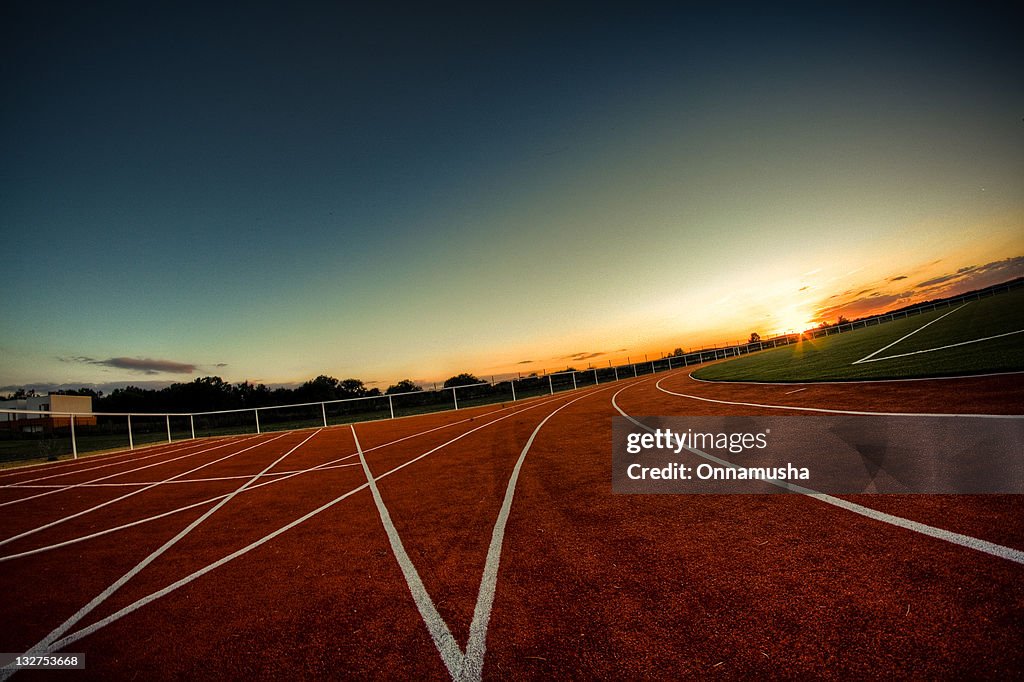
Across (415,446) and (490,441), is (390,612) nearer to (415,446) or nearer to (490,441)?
(490,441)

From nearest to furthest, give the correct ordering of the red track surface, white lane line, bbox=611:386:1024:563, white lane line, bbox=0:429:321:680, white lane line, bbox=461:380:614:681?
the red track surface
white lane line, bbox=461:380:614:681
white lane line, bbox=611:386:1024:563
white lane line, bbox=0:429:321:680

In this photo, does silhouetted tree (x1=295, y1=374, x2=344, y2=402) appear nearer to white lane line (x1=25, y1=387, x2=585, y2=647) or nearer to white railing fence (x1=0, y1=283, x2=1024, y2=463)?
white railing fence (x1=0, y1=283, x2=1024, y2=463)

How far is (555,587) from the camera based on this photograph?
270cm

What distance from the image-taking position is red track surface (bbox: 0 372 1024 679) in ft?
6.46

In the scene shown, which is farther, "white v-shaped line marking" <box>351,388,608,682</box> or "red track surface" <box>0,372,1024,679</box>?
"white v-shaped line marking" <box>351,388,608,682</box>

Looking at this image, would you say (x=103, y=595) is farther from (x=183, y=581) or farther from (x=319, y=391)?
(x=319, y=391)

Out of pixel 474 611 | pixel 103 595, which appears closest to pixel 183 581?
pixel 103 595

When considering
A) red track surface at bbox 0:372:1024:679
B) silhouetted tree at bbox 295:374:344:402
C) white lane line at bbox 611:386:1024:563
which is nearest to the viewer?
red track surface at bbox 0:372:1024:679

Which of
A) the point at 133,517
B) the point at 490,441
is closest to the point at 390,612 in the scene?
the point at 133,517

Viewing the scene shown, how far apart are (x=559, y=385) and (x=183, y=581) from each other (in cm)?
2917

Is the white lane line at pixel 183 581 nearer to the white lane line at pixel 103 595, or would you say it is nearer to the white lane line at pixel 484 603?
the white lane line at pixel 103 595

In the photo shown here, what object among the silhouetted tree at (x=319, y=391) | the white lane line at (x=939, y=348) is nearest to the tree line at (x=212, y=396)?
the silhouetted tree at (x=319, y=391)

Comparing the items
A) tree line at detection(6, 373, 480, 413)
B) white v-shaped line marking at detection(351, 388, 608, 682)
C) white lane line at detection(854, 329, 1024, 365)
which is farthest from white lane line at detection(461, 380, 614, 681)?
tree line at detection(6, 373, 480, 413)

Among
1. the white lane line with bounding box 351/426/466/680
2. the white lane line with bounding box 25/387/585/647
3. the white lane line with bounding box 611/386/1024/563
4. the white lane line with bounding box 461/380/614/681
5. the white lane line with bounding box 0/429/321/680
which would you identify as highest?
the white lane line with bounding box 0/429/321/680
